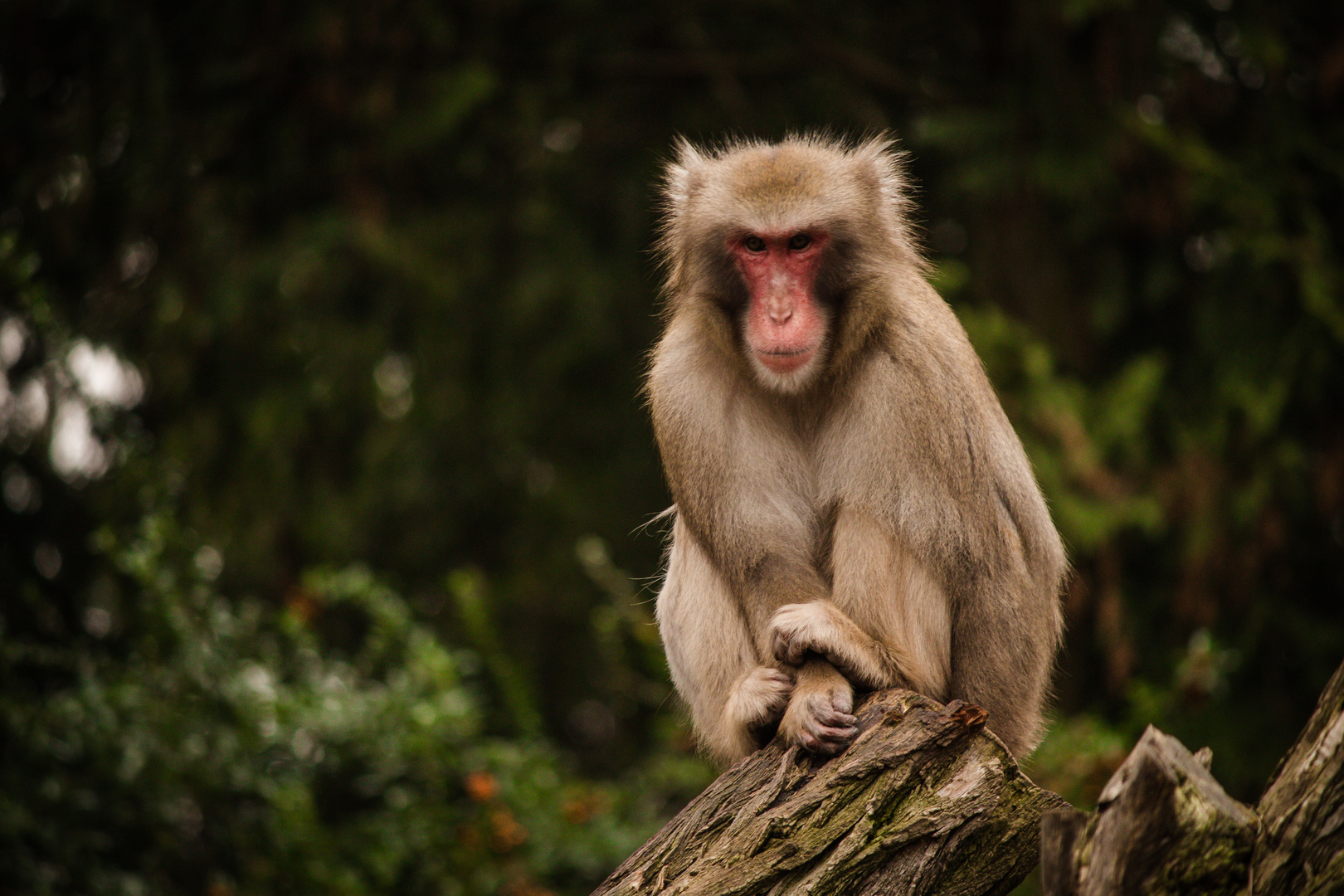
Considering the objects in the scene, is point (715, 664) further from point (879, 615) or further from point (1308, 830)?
point (1308, 830)

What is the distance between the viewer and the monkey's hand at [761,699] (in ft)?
12.4

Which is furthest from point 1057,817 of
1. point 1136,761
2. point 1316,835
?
point 1316,835

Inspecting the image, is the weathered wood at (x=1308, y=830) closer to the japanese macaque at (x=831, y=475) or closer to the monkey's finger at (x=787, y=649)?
the japanese macaque at (x=831, y=475)

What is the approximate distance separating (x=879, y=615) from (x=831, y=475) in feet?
1.67

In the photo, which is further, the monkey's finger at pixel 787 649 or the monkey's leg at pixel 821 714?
the monkey's finger at pixel 787 649

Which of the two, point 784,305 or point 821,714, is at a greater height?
point 784,305

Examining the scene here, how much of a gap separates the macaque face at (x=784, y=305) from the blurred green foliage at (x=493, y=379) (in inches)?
74.7

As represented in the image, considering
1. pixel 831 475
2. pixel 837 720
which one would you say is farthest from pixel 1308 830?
pixel 831 475

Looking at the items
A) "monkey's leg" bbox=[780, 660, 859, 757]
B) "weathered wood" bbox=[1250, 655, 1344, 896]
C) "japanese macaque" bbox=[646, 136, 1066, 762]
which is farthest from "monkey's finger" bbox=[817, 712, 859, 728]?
"weathered wood" bbox=[1250, 655, 1344, 896]

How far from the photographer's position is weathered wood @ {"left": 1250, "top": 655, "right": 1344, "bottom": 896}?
→ 2654 mm

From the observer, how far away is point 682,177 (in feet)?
15.0

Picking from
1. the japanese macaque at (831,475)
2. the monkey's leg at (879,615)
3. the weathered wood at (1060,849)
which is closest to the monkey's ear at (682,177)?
the japanese macaque at (831,475)

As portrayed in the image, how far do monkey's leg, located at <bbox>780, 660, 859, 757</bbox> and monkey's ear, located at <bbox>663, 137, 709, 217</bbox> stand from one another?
1781mm

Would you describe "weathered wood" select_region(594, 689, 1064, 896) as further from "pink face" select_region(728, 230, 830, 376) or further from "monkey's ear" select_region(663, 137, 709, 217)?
"monkey's ear" select_region(663, 137, 709, 217)
